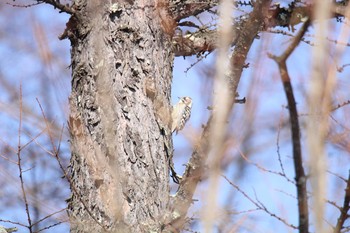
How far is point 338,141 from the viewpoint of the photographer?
264 centimetres

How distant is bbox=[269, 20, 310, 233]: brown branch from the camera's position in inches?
80.0

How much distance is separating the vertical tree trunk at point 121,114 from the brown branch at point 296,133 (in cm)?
129

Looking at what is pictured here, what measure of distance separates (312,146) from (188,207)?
1650 millimetres

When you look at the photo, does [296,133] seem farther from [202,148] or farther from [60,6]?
[60,6]

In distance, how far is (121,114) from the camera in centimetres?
351

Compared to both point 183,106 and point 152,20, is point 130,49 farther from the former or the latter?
point 183,106

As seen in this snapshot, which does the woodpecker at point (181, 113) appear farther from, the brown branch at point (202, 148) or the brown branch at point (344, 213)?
the brown branch at point (344, 213)

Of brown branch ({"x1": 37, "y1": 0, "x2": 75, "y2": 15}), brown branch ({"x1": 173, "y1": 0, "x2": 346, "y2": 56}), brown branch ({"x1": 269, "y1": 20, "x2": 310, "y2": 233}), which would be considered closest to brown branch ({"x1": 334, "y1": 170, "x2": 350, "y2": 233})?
brown branch ({"x1": 269, "y1": 20, "x2": 310, "y2": 233})

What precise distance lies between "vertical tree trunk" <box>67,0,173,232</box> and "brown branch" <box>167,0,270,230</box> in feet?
0.41

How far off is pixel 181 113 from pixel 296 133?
180 centimetres

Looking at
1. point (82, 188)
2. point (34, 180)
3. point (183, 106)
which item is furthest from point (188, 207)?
point (34, 180)

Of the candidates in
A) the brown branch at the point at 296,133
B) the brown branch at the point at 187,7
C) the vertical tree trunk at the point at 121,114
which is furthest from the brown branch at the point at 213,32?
the brown branch at the point at 296,133

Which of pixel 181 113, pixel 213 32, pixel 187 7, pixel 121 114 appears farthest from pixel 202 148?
pixel 213 32

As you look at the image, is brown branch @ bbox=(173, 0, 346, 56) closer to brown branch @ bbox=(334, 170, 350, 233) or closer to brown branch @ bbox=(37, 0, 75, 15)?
brown branch @ bbox=(37, 0, 75, 15)
